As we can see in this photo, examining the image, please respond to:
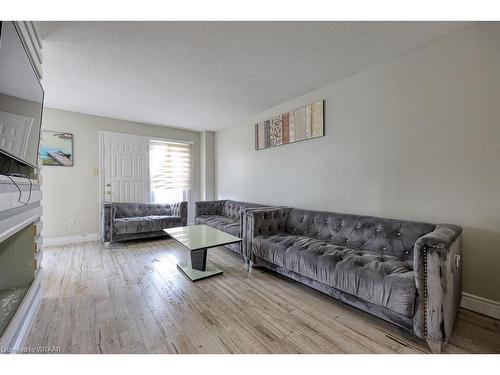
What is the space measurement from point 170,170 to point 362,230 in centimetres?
419

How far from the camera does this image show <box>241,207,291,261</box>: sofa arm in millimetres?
2600

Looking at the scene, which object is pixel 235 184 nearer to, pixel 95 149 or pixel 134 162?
pixel 134 162

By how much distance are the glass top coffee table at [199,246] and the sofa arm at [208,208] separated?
1382 millimetres

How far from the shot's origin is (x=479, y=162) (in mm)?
1729

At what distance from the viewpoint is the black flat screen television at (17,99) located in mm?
1122

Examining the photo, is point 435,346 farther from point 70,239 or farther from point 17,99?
point 70,239

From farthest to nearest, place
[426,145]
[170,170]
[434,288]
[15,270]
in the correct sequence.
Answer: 1. [170,170]
2. [426,145]
3. [15,270]
4. [434,288]

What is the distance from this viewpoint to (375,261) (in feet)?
5.61

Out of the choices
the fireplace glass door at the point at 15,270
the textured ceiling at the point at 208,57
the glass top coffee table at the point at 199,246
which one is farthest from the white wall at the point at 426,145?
the fireplace glass door at the point at 15,270

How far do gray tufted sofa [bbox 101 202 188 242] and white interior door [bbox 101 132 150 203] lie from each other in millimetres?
282

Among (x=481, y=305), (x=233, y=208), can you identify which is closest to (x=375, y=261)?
(x=481, y=305)

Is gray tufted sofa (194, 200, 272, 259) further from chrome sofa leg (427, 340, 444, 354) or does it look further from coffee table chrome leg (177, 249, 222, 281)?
chrome sofa leg (427, 340, 444, 354)

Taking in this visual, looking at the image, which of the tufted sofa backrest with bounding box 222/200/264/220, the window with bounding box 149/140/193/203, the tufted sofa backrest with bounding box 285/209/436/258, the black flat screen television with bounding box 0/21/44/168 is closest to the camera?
the black flat screen television with bounding box 0/21/44/168

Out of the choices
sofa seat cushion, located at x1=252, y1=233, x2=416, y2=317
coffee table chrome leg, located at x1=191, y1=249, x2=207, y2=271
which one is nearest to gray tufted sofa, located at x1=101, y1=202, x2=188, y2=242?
coffee table chrome leg, located at x1=191, y1=249, x2=207, y2=271
